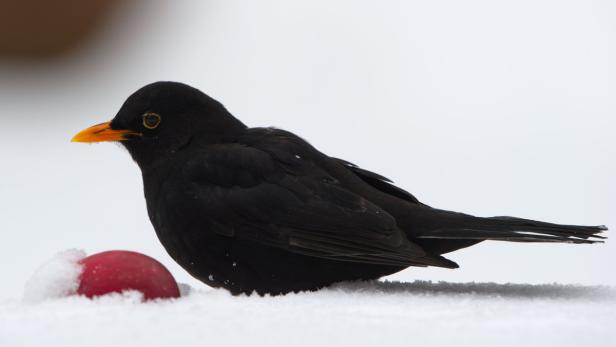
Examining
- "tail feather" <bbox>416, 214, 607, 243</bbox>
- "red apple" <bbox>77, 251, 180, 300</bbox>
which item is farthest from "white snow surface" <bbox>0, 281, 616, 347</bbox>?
"tail feather" <bbox>416, 214, 607, 243</bbox>

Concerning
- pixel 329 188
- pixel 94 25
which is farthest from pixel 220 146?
pixel 94 25

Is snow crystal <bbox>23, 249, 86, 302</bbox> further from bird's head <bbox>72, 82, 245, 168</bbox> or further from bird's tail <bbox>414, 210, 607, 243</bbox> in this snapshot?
bird's tail <bbox>414, 210, 607, 243</bbox>

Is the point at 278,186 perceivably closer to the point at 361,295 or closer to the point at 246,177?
the point at 246,177

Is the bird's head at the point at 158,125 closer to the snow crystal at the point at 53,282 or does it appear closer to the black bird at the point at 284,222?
the black bird at the point at 284,222

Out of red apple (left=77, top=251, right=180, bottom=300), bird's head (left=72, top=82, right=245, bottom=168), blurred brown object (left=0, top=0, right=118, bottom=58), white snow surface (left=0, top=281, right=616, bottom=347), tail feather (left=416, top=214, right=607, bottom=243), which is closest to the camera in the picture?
white snow surface (left=0, top=281, right=616, bottom=347)

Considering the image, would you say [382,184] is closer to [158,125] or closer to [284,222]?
[284,222]

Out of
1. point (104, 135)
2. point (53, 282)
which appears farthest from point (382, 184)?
point (53, 282)
